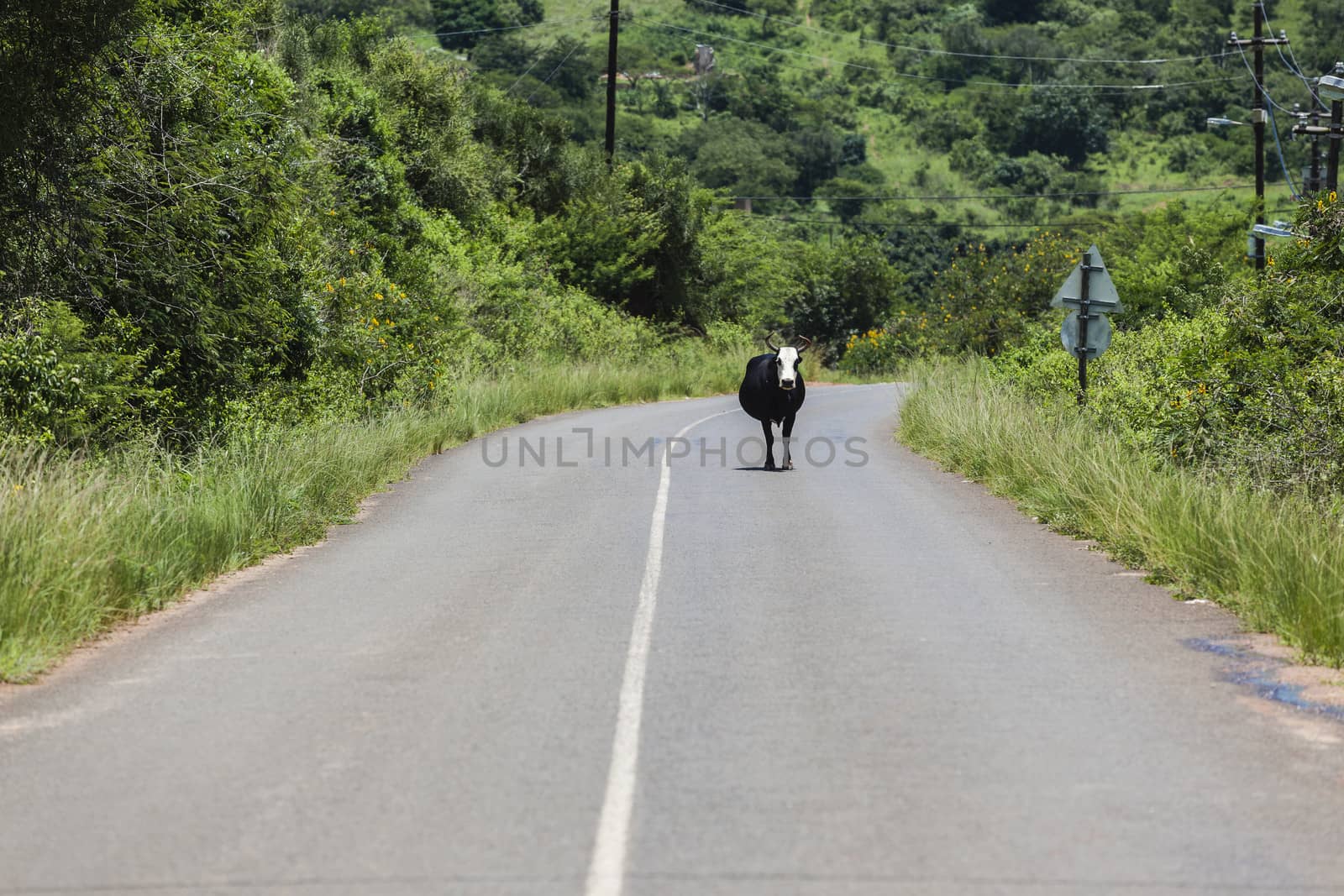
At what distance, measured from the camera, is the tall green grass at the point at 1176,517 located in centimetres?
1003

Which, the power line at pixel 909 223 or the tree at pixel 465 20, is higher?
the tree at pixel 465 20

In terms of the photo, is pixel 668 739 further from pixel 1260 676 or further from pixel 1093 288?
pixel 1093 288

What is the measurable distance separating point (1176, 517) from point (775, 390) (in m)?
9.14

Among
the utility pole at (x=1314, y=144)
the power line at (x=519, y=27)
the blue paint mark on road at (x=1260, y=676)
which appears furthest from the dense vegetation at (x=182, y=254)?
the power line at (x=519, y=27)

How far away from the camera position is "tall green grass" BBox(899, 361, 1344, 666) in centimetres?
1003

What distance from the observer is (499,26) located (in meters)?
126

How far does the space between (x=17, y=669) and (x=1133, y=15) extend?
516 feet

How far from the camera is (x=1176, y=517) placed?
1276 cm

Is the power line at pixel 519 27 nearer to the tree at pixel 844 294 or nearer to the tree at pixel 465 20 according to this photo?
the tree at pixel 465 20

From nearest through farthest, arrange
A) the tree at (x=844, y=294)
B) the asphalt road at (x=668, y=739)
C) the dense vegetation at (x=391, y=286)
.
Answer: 1. the asphalt road at (x=668, y=739)
2. the dense vegetation at (x=391, y=286)
3. the tree at (x=844, y=294)

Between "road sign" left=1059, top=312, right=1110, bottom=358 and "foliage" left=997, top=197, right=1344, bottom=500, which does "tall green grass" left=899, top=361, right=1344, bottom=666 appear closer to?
"foliage" left=997, top=197, right=1344, bottom=500

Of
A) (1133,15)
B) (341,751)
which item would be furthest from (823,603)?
(1133,15)

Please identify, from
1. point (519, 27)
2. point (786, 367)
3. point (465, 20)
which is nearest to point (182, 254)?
point (786, 367)

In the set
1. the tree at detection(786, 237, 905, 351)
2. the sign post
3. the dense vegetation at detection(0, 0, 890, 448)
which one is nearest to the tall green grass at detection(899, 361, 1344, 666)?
the sign post
